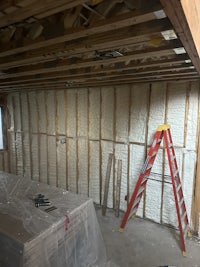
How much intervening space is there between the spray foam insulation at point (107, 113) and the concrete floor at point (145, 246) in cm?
172

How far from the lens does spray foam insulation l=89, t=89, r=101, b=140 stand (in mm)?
3983

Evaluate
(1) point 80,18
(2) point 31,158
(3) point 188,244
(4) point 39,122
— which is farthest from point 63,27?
(2) point 31,158

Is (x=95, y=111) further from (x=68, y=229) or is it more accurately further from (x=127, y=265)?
(x=127, y=265)

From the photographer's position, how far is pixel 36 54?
1.65 metres

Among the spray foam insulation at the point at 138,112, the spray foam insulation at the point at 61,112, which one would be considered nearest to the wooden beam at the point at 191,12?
the spray foam insulation at the point at 138,112

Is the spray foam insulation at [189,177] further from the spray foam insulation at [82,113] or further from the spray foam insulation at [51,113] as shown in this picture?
the spray foam insulation at [51,113]

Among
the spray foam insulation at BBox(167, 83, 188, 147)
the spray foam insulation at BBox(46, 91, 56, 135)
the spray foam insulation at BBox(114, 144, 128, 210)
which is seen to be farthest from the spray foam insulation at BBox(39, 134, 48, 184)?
the spray foam insulation at BBox(167, 83, 188, 147)

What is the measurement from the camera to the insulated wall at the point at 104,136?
10.6ft

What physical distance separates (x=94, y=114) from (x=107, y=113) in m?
0.31

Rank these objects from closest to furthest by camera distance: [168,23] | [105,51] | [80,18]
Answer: [168,23], [80,18], [105,51]

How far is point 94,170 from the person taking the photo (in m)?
4.22

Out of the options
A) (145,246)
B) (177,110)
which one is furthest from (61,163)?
(177,110)

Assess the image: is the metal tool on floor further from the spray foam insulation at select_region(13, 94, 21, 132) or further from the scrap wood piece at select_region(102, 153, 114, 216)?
the spray foam insulation at select_region(13, 94, 21, 132)

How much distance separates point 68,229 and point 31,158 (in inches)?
133
